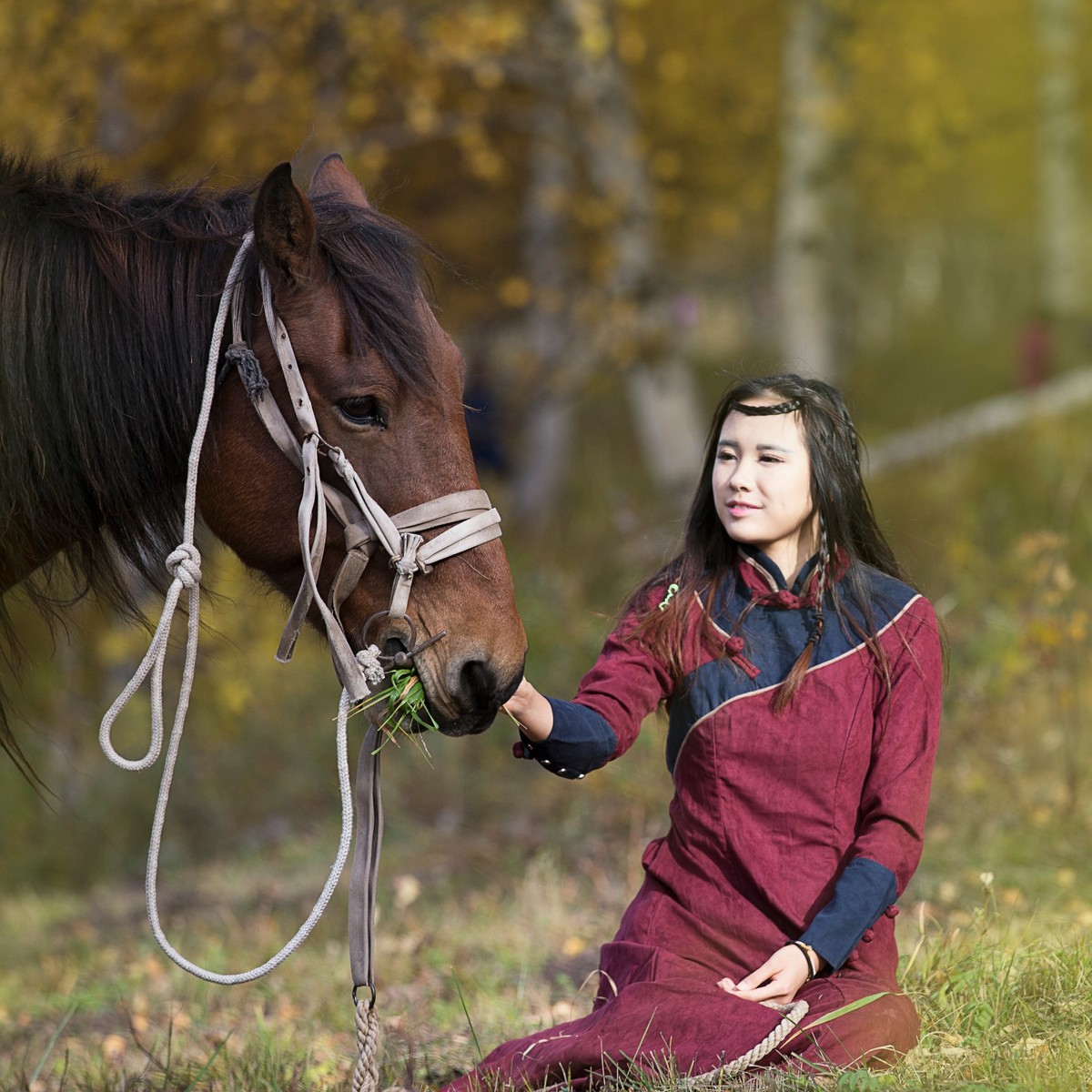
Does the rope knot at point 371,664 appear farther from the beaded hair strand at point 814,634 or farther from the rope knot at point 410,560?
the beaded hair strand at point 814,634

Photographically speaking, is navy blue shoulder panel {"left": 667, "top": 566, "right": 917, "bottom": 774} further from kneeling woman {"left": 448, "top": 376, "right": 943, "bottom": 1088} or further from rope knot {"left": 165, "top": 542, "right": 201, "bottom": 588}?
rope knot {"left": 165, "top": 542, "right": 201, "bottom": 588}

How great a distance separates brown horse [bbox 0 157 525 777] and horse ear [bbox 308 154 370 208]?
0.14 meters

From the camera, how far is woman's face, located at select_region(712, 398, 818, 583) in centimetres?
278

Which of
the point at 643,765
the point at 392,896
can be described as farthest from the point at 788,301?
the point at 392,896

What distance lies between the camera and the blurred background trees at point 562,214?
287 inches

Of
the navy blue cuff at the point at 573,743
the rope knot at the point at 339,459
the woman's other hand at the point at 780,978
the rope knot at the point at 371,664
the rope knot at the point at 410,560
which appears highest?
the rope knot at the point at 339,459

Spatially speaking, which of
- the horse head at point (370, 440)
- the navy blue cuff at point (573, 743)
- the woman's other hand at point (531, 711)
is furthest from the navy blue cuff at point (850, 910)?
the horse head at point (370, 440)

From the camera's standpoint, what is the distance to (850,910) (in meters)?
2.54

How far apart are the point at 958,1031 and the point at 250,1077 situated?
162 centimetres

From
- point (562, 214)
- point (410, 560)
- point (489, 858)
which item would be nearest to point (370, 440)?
point (410, 560)

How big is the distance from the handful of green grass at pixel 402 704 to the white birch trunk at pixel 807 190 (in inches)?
276

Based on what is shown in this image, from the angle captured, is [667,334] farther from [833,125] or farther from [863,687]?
[863,687]

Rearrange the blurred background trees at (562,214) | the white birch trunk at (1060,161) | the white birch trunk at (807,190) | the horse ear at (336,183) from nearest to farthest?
the horse ear at (336,183) → the blurred background trees at (562,214) → the white birch trunk at (807,190) → the white birch trunk at (1060,161)

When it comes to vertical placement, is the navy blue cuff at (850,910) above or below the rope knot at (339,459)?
below
